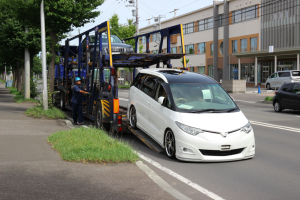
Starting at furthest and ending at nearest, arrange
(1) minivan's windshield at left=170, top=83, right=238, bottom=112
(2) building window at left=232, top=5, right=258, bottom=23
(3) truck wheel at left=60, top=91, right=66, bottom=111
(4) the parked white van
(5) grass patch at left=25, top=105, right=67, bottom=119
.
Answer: (2) building window at left=232, top=5, right=258, bottom=23 < (4) the parked white van < (3) truck wheel at left=60, top=91, right=66, bottom=111 < (5) grass patch at left=25, top=105, right=67, bottom=119 < (1) minivan's windshield at left=170, top=83, right=238, bottom=112

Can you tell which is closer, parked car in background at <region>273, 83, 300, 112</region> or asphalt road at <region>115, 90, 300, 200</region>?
asphalt road at <region>115, 90, 300, 200</region>

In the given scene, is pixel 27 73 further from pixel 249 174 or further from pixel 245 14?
pixel 245 14

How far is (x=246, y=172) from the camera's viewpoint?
702 centimetres

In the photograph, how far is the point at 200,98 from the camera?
8641 millimetres

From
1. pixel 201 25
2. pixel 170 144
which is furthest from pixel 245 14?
pixel 170 144

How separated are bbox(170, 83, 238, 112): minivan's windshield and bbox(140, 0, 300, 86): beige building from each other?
32411 mm

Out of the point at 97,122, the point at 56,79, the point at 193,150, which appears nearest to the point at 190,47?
the point at 56,79

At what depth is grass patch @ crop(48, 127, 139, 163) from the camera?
7.18 meters

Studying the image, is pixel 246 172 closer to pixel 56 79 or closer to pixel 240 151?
pixel 240 151

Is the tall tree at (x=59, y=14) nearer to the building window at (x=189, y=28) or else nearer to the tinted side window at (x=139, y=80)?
the tinted side window at (x=139, y=80)

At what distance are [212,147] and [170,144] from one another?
95 centimetres

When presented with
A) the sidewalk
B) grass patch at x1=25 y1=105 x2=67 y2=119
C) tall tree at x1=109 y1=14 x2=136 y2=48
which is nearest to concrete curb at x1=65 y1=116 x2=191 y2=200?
the sidewalk

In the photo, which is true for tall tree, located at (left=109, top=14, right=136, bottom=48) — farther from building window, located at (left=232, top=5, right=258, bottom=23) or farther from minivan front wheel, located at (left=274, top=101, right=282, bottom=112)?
minivan front wheel, located at (left=274, top=101, right=282, bottom=112)

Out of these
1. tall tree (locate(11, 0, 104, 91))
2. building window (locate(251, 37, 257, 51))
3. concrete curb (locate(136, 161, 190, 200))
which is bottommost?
concrete curb (locate(136, 161, 190, 200))
